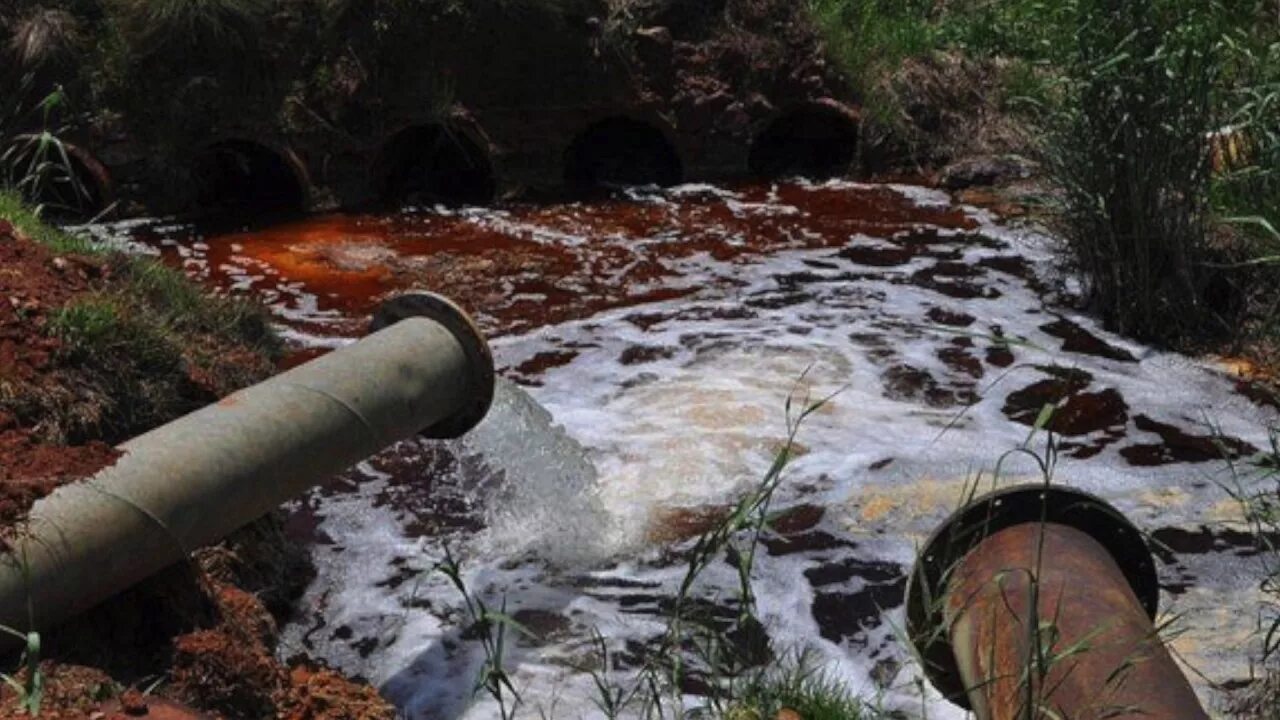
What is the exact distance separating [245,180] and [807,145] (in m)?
3.53

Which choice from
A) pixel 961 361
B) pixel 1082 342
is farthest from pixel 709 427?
pixel 1082 342

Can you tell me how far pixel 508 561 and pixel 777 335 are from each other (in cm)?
272

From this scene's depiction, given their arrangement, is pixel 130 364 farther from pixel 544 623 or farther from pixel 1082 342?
pixel 1082 342

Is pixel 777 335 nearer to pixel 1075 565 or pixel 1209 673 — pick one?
pixel 1209 673

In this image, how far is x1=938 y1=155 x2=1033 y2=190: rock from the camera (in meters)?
Result: 10.8

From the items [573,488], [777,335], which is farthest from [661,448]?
[777,335]

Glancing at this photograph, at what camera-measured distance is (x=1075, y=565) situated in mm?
3773

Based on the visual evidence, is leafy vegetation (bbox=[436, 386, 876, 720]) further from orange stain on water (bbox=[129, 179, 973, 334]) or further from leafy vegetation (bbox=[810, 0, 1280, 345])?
orange stain on water (bbox=[129, 179, 973, 334])

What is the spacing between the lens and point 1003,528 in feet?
13.0

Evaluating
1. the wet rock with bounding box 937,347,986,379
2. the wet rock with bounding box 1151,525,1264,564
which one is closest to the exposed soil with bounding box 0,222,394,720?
the wet rock with bounding box 1151,525,1264,564

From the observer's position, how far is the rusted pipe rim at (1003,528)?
3.83m

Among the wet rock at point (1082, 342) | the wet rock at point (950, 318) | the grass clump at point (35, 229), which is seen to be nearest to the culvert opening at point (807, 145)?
the wet rock at point (950, 318)

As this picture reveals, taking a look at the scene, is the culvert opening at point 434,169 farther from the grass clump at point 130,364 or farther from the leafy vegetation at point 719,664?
the leafy vegetation at point 719,664

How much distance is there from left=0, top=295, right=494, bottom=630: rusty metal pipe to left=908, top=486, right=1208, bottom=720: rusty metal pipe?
1670mm
